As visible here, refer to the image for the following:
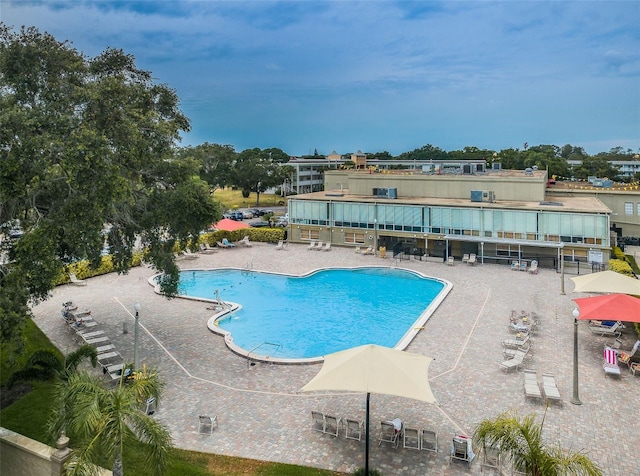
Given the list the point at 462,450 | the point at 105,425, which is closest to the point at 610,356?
the point at 462,450

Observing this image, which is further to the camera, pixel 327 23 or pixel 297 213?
pixel 327 23

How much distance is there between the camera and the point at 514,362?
14195 millimetres

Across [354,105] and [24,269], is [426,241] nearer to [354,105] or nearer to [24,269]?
[24,269]

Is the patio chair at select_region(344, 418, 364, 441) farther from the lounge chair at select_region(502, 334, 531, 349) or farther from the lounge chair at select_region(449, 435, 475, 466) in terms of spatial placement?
the lounge chair at select_region(502, 334, 531, 349)

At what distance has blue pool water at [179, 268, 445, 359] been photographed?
1855 centimetres

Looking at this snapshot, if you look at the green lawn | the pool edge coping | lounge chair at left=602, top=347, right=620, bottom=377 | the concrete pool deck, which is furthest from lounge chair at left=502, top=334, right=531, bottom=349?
the green lawn

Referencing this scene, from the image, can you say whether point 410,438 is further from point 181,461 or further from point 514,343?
point 514,343

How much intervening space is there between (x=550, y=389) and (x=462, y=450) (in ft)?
14.5

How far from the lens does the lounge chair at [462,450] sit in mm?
9469

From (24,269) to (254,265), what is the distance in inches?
785

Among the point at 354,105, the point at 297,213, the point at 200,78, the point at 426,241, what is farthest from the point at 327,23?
the point at 354,105

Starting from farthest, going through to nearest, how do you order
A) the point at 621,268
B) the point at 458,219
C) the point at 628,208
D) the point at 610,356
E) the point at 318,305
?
the point at 628,208
the point at 458,219
the point at 318,305
the point at 621,268
the point at 610,356

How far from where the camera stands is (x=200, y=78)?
165ft

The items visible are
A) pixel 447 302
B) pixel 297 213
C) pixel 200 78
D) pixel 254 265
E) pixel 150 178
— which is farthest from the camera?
pixel 200 78
